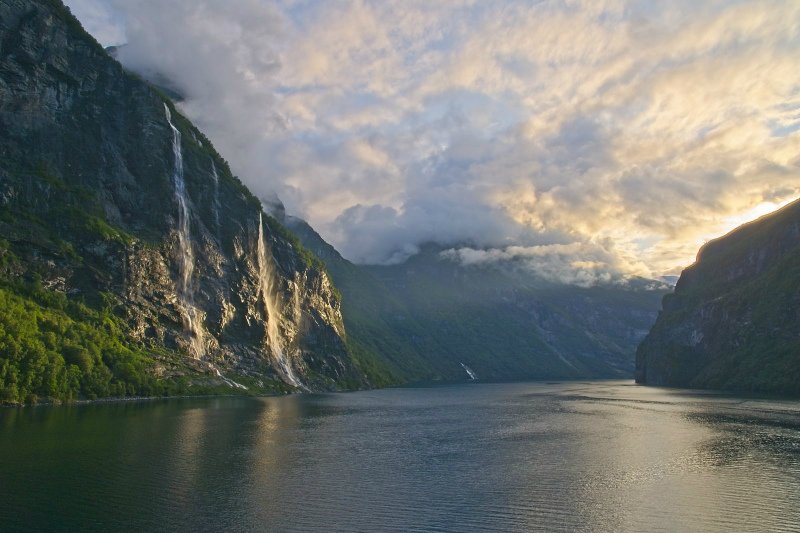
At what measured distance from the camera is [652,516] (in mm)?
50312

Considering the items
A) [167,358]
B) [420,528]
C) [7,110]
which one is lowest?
[420,528]

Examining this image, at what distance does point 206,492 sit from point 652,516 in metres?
41.1

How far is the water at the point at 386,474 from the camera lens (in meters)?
47.9

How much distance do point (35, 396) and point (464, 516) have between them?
103 metres

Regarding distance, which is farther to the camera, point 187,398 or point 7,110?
point 7,110

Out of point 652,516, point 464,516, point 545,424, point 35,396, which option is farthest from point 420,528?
point 35,396

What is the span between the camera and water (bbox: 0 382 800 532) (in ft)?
157

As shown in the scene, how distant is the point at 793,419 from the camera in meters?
119

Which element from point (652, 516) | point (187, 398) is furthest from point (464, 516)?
point (187, 398)

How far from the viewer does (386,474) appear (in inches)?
2643

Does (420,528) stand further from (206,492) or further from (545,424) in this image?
(545,424)

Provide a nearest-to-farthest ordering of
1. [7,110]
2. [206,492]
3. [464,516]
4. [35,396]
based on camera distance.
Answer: [464,516] < [206,492] < [35,396] < [7,110]

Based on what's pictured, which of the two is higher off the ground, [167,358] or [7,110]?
[7,110]

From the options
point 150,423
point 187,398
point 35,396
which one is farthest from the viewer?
point 187,398
